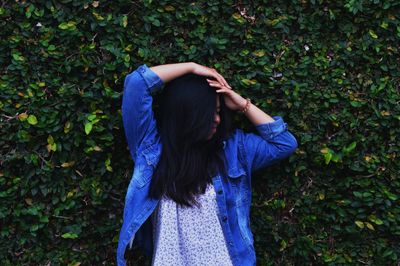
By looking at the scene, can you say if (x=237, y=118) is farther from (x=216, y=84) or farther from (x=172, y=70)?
(x=172, y=70)

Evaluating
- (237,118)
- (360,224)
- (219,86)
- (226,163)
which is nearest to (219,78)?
(219,86)

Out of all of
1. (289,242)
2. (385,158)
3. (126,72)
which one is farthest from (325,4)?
(289,242)

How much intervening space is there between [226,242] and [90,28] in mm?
1426

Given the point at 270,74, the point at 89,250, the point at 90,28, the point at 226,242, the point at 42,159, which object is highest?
the point at 90,28

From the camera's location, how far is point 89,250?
10.7 feet

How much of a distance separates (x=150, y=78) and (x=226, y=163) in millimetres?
646

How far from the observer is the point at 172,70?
2.91 m

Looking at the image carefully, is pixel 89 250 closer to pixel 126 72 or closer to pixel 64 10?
pixel 126 72

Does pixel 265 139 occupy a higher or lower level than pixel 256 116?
lower

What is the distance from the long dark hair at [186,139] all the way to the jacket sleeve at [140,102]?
0.31ft

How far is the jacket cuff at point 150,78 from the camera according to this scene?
2.85 metres

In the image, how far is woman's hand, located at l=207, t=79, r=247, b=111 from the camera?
2.93 meters

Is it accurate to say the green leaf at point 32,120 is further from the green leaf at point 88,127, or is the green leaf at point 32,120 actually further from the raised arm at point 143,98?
the raised arm at point 143,98

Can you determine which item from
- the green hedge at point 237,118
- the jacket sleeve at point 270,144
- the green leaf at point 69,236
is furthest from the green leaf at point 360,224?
the green leaf at point 69,236
